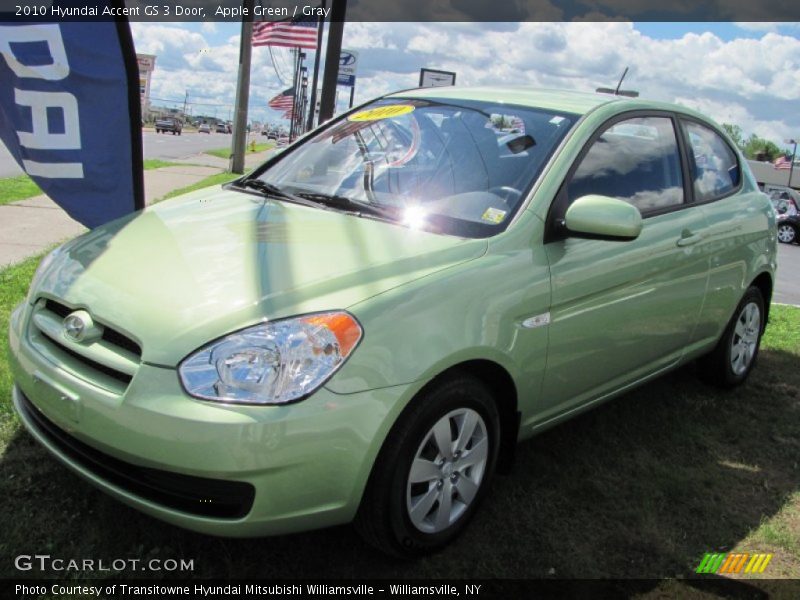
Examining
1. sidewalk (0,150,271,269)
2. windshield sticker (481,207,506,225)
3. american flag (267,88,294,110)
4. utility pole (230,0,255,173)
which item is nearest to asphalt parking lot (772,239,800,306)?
windshield sticker (481,207,506,225)

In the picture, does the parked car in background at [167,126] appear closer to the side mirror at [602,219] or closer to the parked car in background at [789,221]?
the parked car in background at [789,221]

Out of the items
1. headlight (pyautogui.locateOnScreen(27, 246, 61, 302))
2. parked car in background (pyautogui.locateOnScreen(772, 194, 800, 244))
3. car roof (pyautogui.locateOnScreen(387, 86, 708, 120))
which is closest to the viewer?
headlight (pyautogui.locateOnScreen(27, 246, 61, 302))

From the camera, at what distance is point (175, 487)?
7.34ft

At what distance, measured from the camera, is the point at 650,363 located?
3748mm

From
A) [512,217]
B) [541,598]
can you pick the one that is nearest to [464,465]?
[541,598]

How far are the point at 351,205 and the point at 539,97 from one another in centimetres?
115

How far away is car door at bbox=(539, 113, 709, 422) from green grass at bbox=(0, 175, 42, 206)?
8667 mm

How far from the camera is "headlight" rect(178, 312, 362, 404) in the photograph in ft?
7.15

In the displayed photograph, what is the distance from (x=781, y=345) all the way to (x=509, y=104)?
4026mm

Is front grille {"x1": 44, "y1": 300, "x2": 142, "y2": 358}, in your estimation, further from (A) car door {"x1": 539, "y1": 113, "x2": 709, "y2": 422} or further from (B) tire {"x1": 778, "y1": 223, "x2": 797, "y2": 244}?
(B) tire {"x1": 778, "y1": 223, "x2": 797, "y2": 244}

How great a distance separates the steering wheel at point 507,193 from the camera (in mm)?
3012

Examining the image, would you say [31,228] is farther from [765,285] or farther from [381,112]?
[765,285]

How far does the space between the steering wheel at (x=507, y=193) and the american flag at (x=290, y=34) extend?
1567 cm

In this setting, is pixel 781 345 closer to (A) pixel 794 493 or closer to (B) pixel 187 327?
(A) pixel 794 493
